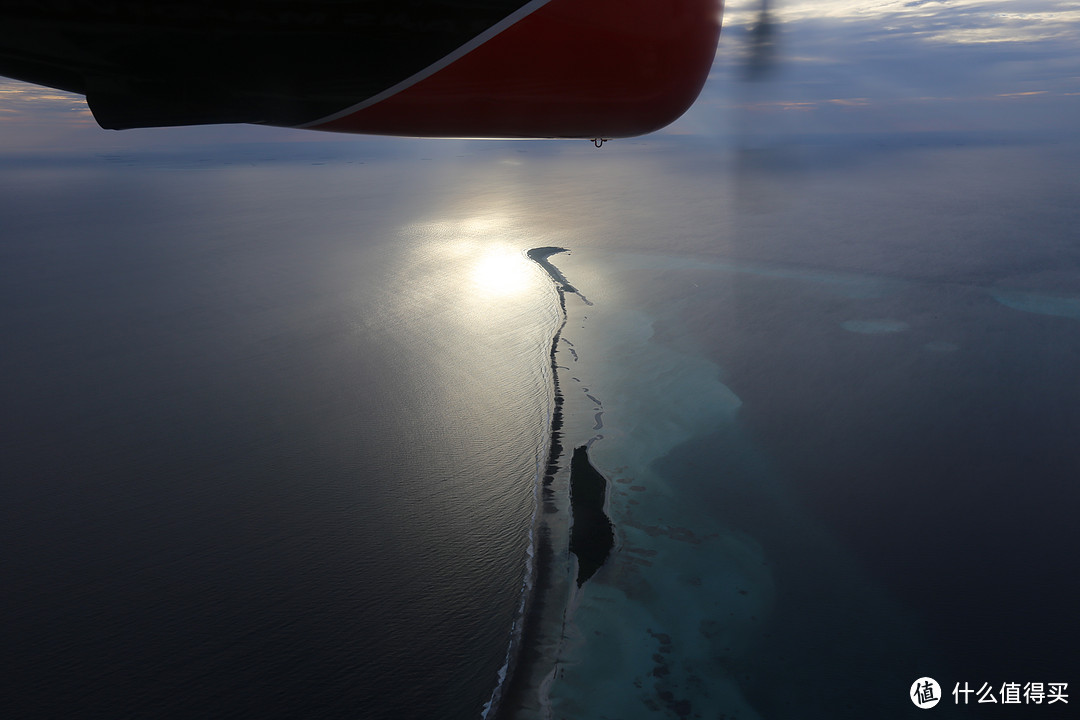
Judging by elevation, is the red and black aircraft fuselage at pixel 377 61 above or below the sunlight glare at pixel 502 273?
above

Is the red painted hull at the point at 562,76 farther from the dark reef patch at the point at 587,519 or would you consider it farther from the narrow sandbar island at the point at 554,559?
the dark reef patch at the point at 587,519

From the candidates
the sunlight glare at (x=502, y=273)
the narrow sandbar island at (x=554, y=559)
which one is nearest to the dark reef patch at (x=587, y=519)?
the narrow sandbar island at (x=554, y=559)

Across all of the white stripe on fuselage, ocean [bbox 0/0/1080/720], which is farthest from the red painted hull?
ocean [bbox 0/0/1080/720]

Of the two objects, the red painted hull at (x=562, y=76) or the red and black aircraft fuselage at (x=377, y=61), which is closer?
the red and black aircraft fuselage at (x=377, y=61)

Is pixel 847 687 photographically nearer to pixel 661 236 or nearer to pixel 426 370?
pixel 426 370

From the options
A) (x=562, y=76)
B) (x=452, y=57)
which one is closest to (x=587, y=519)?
(x=562, y=76)
